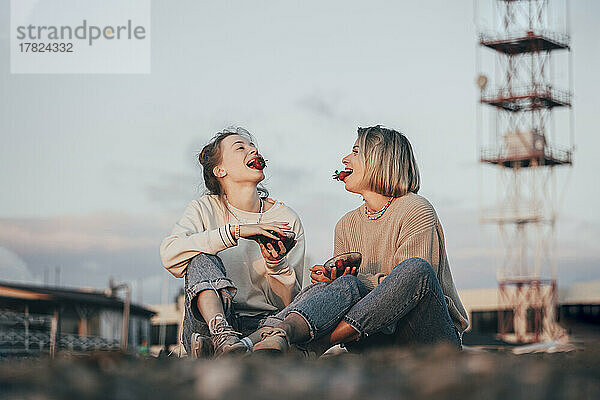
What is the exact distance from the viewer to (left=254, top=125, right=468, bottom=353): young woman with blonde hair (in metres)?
3.30

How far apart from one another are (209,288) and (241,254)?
77 centimetres

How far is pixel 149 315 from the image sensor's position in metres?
39.3

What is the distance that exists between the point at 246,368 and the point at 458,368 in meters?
0.36

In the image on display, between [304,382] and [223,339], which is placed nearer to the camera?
[304,382]

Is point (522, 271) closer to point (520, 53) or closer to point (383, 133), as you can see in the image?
point (520, 53)

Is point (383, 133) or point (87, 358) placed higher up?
point (383, 133)

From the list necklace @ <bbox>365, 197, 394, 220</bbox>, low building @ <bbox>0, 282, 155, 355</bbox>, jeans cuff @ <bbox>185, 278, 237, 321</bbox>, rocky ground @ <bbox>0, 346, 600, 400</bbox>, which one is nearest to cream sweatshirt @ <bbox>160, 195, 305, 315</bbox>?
jeans cuff @ <bbox>185, 278, 237, 321</bbox>

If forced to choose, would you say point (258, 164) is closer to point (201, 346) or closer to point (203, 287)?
point (203, 287)

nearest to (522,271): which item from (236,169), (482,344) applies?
(482,344)

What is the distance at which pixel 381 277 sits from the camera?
12.0 ft

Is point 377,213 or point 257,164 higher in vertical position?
point 257,164

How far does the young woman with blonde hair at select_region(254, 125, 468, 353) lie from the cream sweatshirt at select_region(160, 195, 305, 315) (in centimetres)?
27

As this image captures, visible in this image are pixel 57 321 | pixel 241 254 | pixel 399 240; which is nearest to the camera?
pixel 399 240

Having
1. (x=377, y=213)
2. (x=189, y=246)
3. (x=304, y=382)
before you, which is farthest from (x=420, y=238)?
A: (x=304, y=382)
